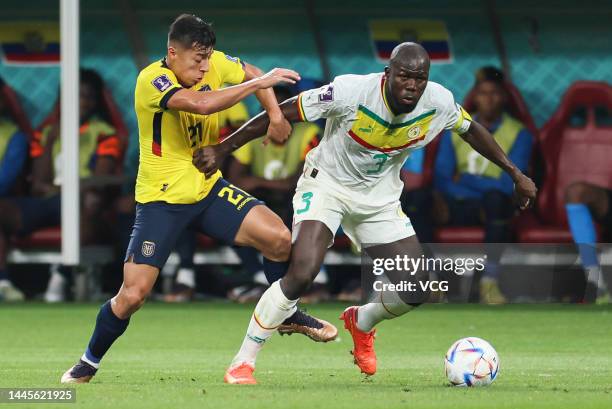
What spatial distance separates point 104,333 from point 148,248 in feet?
1.57

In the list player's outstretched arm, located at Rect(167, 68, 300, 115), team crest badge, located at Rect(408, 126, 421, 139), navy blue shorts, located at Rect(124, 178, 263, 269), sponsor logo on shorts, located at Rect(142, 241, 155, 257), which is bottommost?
sponsor logo on shorts, located at Rect(142, 241, 155, 257)

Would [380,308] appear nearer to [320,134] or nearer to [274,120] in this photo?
[274,120]

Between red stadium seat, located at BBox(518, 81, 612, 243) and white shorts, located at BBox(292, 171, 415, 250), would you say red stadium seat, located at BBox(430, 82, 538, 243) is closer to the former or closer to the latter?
red stadium seat, located at BBox(518, 81, 612, 243)

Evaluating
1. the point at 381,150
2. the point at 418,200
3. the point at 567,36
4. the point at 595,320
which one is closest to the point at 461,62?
the point at 567,36

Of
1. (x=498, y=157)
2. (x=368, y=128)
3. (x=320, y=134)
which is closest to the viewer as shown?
(x=368, y=128)

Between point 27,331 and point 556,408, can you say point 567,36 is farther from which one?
point 556,408

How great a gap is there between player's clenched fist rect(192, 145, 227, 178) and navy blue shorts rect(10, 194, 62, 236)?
665cm

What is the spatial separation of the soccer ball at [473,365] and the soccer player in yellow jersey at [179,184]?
108cm

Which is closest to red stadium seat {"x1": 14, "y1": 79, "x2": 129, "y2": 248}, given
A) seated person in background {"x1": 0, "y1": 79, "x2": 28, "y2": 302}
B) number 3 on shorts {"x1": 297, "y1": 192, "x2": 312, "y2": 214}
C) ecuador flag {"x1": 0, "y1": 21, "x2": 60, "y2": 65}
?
seated person in background {"x1": 0, "y1": 79, "x2": 28, "y2": 302}

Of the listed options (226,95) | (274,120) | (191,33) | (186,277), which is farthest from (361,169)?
(186,277)

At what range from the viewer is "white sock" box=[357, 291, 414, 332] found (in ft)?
26.3

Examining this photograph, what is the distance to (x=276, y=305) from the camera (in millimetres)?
7543

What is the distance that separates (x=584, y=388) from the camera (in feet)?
24.4

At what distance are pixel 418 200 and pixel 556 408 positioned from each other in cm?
691
